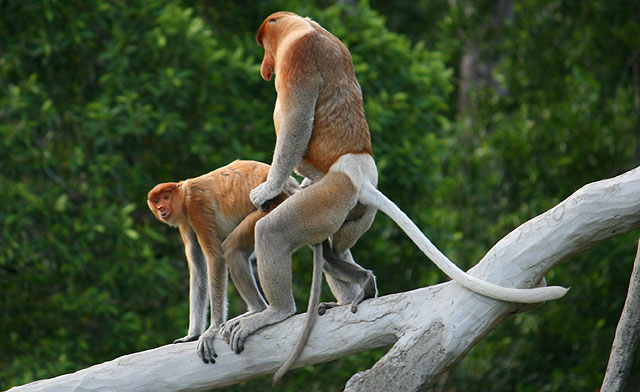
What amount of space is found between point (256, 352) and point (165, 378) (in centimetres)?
40

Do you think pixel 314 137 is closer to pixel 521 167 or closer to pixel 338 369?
pixel 338 369

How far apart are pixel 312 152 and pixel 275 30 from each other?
0.51 m

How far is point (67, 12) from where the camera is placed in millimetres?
5859

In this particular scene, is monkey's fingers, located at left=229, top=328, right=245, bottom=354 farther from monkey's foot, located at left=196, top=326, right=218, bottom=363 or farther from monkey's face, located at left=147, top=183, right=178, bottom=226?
monkey's face, located at left=147, top=183, right=178, bottom=226

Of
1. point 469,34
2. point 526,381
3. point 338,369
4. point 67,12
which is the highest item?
point 67,12

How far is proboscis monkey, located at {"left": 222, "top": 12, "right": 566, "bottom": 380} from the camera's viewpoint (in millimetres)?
3168

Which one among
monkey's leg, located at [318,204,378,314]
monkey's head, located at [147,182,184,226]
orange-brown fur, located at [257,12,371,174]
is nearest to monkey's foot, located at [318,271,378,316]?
monkey's leg, located at [318,204,378,314]

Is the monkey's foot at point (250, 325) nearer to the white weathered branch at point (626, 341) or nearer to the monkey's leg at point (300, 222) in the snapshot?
the monkey's leg at point (300, 222)

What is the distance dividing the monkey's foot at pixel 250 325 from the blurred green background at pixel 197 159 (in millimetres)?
2469

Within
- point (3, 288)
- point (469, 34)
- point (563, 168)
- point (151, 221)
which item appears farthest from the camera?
Answer: point (469, 34)

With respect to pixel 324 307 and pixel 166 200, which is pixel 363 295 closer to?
pixel 324 307

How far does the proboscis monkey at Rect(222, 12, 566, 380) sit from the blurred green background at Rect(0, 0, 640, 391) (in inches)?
101

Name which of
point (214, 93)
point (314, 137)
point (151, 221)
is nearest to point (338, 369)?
point (151, 221)

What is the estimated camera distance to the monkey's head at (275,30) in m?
3.28
